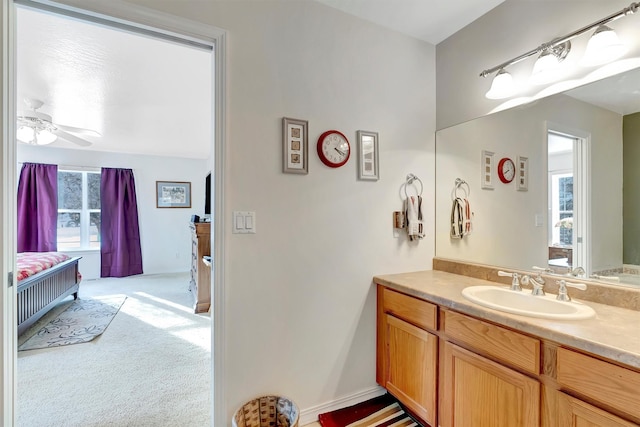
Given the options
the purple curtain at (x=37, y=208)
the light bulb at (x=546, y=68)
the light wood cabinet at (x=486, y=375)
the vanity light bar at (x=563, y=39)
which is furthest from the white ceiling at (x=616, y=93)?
the purple curtain at (x=37, y=208)

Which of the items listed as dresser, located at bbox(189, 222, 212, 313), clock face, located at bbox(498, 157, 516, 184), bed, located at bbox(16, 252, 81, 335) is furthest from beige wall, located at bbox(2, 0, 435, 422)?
bed, located at bbox(16, 252, 81, 335)

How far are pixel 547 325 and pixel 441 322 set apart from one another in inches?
18.8

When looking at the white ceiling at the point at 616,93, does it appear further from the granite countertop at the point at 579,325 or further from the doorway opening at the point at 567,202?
the granite countertop at the point at 579,325

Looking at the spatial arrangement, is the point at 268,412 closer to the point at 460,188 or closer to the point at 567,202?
the point at 460,188

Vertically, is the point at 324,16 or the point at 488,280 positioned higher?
the point at 324,16

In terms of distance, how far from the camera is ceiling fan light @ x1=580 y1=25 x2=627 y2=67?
1281mm

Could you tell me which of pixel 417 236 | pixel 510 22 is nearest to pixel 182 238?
pixel 417 236

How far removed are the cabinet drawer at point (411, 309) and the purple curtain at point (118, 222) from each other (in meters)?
5.44

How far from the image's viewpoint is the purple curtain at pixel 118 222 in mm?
5320

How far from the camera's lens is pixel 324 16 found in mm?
1732

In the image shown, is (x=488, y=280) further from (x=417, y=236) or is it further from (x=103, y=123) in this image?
(x=103, y=123)

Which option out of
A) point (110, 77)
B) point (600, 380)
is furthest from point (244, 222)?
point (110, 77)

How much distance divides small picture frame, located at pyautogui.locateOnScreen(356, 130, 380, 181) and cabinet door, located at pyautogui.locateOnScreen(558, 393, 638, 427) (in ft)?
4.43

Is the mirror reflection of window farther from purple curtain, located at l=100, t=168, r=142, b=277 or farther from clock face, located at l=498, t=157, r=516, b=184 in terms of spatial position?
purple curtain, located at l=100, t=168, r=142, b=277
